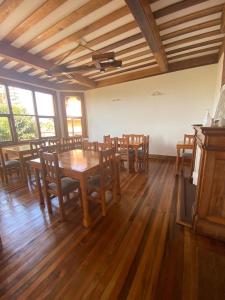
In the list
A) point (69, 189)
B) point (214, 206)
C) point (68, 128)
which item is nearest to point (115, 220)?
point (69, 189)

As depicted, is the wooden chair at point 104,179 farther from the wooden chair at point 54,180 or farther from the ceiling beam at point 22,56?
the ceiling beam at point 22,56

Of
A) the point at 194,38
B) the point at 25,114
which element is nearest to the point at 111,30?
the point at 194,38

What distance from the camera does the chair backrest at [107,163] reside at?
1.93 metres

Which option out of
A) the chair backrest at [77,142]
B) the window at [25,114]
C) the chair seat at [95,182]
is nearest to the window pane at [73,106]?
the window at [25,114]

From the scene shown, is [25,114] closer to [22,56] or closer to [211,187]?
[22,56]

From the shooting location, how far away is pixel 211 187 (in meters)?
1.50

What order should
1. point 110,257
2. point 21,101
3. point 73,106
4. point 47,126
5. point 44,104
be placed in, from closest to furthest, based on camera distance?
point 110,257, point 21,101, point 44,104, point 47,126, point 73,106

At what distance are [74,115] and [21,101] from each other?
71.8 inches

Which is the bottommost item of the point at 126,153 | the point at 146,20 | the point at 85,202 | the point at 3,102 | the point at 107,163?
the point at 85,202

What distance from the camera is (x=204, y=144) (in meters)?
1.42

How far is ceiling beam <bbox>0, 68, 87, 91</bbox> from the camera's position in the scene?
381 centimetres

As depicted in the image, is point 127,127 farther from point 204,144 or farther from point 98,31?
point 204,144

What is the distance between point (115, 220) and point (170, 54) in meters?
3.83

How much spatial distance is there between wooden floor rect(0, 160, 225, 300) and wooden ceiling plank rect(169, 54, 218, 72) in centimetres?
361
